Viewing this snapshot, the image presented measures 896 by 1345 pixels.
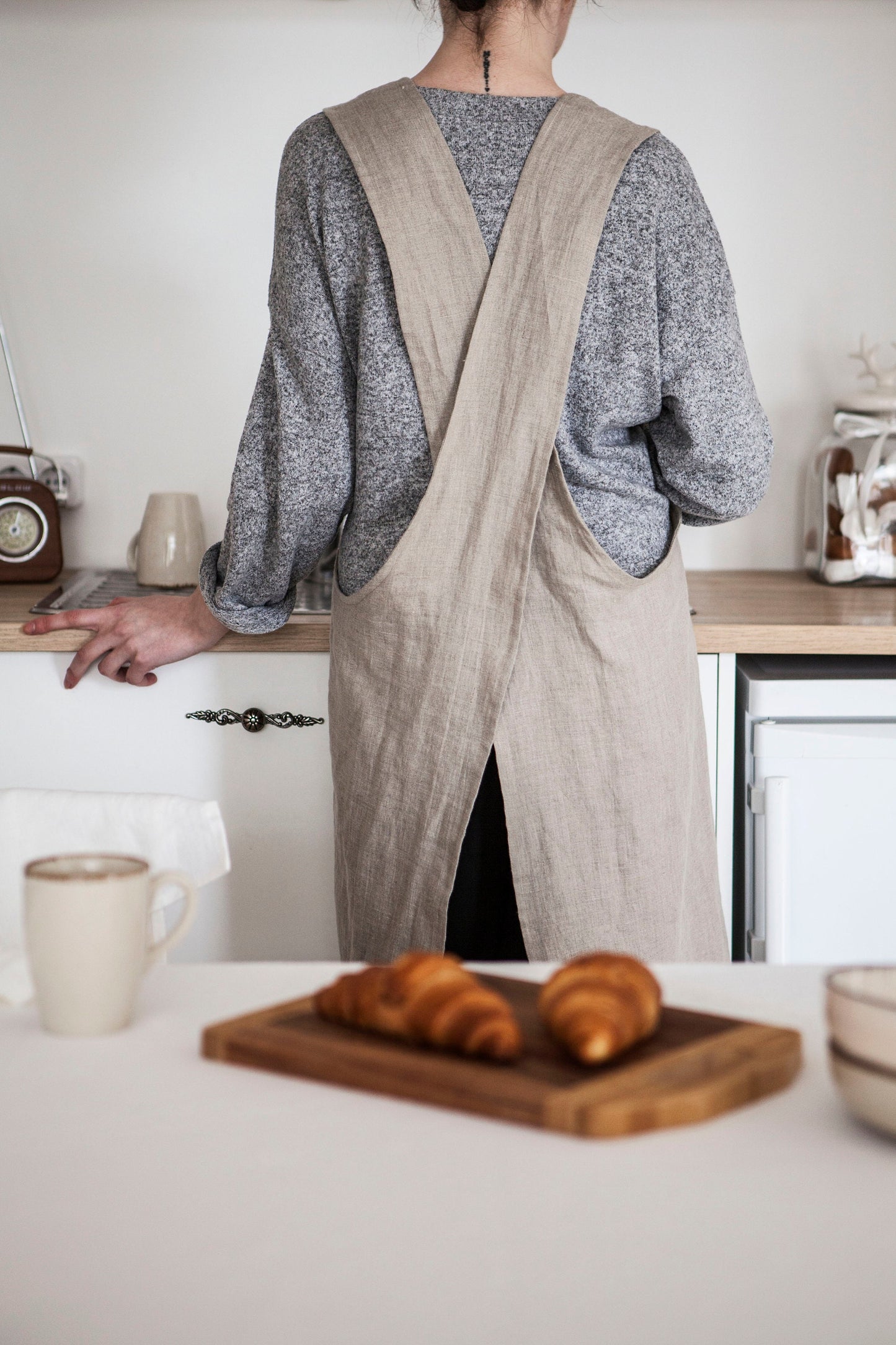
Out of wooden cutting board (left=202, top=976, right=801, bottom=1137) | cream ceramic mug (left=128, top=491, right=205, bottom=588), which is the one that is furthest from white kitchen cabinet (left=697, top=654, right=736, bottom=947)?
wooden cutting board (left=202, top=976, right=801, bottom=1137)

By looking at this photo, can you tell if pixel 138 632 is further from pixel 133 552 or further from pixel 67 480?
pixel 67 480

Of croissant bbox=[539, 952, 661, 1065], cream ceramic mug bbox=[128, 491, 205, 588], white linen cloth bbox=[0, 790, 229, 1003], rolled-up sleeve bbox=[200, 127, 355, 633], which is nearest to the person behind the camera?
Answer: croissant bbox=[539, 952, 661, 1065]

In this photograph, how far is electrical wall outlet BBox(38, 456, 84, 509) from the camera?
76.4 inches

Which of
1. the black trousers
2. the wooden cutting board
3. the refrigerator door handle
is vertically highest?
the wooden cutting board

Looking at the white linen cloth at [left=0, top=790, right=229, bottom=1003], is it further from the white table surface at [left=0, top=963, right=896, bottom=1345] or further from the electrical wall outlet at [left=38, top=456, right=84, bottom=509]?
the electrical wall outlet at [left=38, top=456, right=84, bottom=509]

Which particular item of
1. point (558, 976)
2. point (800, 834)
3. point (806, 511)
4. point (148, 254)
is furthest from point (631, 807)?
point (148, 254)

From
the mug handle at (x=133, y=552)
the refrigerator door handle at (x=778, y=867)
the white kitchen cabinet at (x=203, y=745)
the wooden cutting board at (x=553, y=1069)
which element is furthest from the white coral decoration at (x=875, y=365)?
the wooden cutting board at (x=553, y=1069)

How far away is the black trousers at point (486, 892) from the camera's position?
1079 millimetres

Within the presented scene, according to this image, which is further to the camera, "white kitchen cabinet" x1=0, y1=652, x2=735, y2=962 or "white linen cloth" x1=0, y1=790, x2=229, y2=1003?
"white kitchen cabinet" x1=0, y1=652, x2=735, y2=962

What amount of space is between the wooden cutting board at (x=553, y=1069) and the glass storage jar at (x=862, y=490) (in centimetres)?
133

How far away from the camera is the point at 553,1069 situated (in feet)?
1.70

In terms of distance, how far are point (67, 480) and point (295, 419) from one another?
996 millimetres

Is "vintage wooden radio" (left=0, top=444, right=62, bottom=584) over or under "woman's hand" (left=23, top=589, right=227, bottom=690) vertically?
over

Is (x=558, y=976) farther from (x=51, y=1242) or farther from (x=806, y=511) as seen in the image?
(x=806, y=511)
